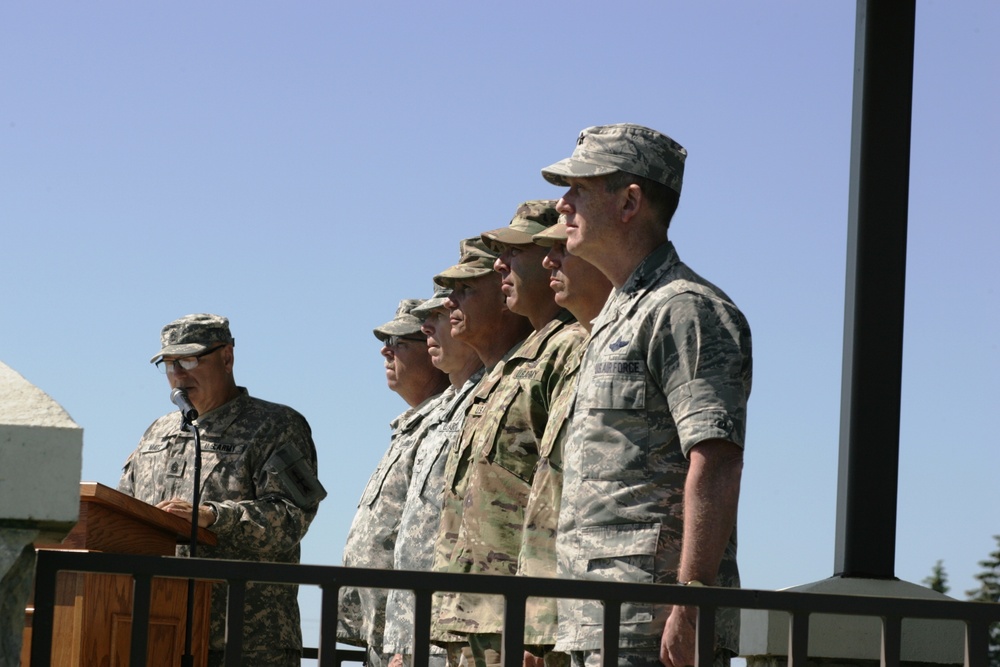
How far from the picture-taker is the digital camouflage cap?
507 cm

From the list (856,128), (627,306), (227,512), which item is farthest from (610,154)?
(227,512)

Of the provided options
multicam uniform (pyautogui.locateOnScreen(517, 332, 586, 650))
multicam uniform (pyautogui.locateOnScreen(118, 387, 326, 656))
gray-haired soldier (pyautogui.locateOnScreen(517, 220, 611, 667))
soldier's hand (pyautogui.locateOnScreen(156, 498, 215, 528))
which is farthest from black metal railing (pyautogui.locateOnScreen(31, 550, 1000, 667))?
multicam uniform (pyautogui.locateOnScreen(118, 387, 326, 656))

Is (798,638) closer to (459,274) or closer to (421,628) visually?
(421,628)

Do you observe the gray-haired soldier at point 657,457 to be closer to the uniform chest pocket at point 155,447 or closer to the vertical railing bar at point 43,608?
the vertical railing bar at point 43,608

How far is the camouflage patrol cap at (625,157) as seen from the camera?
4.65m

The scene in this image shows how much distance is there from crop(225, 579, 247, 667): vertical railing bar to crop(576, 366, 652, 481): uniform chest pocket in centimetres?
121

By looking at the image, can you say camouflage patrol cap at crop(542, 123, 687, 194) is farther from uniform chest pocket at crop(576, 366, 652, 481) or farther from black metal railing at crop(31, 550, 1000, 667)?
black metal railing at crop(31, 550, 1000, 667)

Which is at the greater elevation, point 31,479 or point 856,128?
point 856,128

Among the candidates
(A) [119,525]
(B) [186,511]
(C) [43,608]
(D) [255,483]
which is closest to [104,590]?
(A) [119,525]

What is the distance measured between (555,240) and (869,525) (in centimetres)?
146

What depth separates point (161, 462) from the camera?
7984 millimetres

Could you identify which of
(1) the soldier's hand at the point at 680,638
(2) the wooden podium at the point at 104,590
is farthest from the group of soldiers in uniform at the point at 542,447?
(2) the wooden podium at the point at 104,590

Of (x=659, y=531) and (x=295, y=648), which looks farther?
(x=295, y=648)

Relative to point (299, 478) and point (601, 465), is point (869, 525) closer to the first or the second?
point (601, 465)
